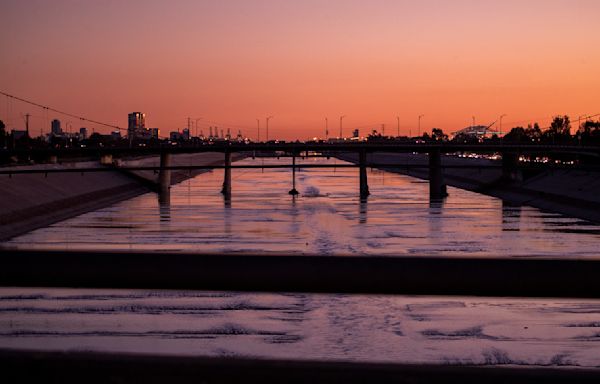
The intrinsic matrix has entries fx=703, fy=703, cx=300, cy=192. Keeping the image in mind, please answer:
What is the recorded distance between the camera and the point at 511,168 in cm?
8525

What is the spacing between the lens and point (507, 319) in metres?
18.6

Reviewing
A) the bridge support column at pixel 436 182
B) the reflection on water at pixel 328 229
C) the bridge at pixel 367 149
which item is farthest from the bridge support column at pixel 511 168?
the reflection on water at pixel 328 229

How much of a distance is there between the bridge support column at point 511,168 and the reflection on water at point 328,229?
63.3 ft

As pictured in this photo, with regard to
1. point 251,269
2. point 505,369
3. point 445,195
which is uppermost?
point 251,269

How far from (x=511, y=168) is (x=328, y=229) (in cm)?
4962

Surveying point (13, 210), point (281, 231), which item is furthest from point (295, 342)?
point (13, 210)

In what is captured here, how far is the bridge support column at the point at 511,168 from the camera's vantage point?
84.1 m

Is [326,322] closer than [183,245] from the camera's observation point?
Yes

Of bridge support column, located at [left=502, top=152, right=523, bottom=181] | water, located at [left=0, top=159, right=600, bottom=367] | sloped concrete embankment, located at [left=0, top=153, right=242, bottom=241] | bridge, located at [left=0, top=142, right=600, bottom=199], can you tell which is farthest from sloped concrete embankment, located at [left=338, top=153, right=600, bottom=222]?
sloped concrete embankment, located at [left=0, top=153, right=242, bottom=241]

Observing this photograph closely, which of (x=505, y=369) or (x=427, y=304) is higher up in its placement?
(x=505, y=369)

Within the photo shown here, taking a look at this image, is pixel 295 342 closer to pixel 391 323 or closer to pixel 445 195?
pixel 391 323

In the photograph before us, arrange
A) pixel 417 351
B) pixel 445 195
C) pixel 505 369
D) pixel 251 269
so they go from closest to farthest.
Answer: pixel 505 369
pixel 251 269
pixel 417 351
pixel 445 195

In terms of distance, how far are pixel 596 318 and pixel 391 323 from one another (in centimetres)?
560

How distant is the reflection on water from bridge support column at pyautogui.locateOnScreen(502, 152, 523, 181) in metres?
19.3
